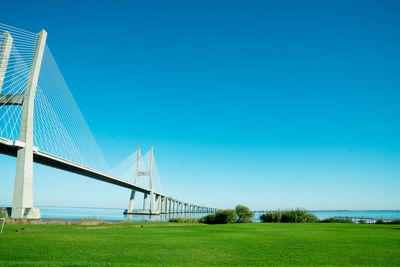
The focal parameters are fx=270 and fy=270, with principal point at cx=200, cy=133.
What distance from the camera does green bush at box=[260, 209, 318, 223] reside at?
28.2 meters

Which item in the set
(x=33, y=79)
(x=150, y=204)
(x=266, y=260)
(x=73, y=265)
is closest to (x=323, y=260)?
(x=266, y=260)

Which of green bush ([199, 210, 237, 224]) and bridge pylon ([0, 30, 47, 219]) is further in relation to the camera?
green bush ([199, 210, 237, 224])

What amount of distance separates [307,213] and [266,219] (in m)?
4.41

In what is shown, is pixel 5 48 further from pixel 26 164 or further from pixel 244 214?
pixel 244 214

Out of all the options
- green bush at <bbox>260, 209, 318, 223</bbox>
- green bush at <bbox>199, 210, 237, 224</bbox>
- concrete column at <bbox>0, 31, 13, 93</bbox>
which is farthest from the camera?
green bush at <bbox>199, 210, 237, 224</bbox>

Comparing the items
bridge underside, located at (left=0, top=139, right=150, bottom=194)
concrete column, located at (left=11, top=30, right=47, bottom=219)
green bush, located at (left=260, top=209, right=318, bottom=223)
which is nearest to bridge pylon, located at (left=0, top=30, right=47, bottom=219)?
concrete column, located at (left=11, top=30, right=47, bottom=219)

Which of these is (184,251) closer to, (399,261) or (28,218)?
(399,261)

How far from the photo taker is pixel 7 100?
22.4 m

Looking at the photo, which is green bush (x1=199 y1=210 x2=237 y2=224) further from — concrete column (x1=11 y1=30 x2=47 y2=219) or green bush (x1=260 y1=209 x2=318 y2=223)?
concrete column (x1=11 y1=30 x2=47 y2=219)

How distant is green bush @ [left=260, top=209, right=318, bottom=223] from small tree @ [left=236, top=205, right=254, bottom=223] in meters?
2.25

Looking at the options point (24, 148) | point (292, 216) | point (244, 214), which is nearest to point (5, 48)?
point (24, 148)

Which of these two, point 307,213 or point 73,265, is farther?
point 307,213

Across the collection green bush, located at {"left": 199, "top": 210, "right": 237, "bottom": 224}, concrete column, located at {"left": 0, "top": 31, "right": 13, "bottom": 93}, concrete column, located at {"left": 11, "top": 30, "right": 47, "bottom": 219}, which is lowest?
green bush, located at {"left": 199, "top": 210, "right": 237, "bottom": 224}

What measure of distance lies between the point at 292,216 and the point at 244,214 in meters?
5.29
